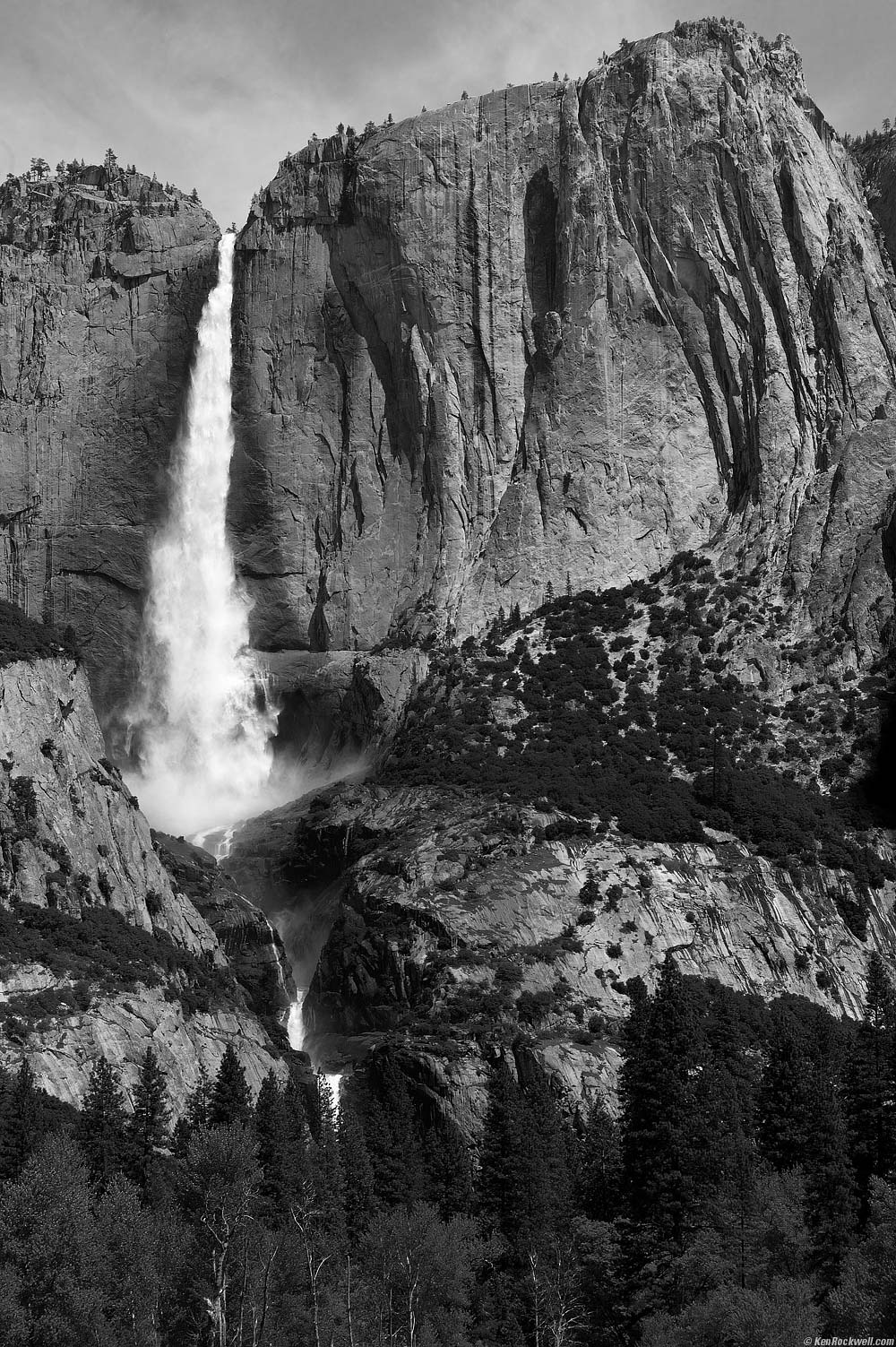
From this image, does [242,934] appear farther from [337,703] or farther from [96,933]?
[337,703]

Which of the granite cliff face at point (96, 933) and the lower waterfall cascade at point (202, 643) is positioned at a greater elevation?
the lower waterfall cascade at point (202, 643)

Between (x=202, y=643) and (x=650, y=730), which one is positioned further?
(x=202, y=643)

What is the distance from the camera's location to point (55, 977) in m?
85.6

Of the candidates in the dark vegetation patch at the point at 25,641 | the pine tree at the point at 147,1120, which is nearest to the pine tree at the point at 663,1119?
the pine tree at the point at 147,1120

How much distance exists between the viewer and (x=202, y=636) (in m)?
137

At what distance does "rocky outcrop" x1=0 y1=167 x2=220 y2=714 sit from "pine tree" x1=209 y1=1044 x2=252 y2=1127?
194ft

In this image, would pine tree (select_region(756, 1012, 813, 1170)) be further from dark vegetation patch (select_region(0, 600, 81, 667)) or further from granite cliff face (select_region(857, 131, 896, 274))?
granite cliff face (select_region(857, 131, 896, 274))

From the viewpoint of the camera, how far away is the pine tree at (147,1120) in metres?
74.0

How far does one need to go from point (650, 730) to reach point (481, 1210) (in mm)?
45630

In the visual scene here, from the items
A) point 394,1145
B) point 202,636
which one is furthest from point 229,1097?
point 202,636

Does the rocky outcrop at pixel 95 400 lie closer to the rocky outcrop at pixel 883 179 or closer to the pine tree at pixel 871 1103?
the rocky outcrop at pixel 883 179

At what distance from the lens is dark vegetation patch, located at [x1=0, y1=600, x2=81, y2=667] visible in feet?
339

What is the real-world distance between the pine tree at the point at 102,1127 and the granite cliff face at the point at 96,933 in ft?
7.39

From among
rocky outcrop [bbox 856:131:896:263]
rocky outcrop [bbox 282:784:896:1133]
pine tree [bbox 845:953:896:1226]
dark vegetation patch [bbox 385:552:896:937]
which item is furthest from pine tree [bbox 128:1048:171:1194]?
rocky outcrop [bbox 856:131:896:263]
